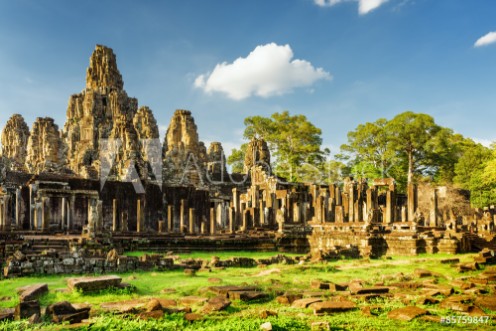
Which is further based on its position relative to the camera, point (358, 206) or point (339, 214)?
point (358, 206)

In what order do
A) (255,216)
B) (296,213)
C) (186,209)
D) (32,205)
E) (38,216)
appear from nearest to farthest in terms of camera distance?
1. (38,216)
2. (32,205)
3. (255,216)
4. (296,213)
5. (186,209)

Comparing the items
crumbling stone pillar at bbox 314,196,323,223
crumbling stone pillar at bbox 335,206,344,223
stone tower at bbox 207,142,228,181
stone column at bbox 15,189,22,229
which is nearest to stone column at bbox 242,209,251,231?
crumbling stone pillar at bbox 314,196,323,223

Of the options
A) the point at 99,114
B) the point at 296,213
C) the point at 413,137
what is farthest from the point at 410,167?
the point at 99,114

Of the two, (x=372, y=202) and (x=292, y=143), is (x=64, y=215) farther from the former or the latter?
(x=292, y=143)

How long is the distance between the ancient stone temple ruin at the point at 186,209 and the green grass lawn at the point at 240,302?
278 cm

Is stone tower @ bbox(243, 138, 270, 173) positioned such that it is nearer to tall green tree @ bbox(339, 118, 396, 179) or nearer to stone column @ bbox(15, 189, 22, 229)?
tall green tree @ bbox(339, 118, 396, 179)

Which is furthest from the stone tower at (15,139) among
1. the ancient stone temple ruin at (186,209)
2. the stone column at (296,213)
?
the stone column at (296,213)

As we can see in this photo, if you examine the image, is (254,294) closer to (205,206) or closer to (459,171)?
(205,206)

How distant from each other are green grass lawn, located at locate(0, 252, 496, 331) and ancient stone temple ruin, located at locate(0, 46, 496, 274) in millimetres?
2780

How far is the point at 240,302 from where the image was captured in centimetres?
823

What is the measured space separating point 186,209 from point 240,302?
26374 mm

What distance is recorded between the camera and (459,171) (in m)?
53.0

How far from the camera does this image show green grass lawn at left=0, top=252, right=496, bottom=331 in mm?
6285

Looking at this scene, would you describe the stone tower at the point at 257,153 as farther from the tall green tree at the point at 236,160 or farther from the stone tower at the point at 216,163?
the tall green tree at the point at 236,160
